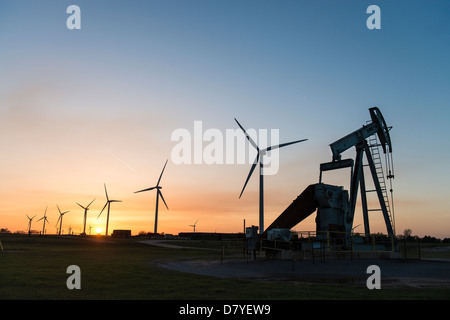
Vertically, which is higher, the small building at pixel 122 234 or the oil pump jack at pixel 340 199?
the oil pump jack at pixel 340 199

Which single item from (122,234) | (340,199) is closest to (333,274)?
(340,199)

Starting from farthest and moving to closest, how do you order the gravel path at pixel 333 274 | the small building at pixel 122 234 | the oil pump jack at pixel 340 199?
1. the small building at pixel 122 234
2. the oil pump jack at pixel 340 199
3. the gravel path at pixel 333 274

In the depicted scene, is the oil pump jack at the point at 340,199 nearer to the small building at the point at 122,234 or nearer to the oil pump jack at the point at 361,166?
the oil pump jack at the point at 361,166

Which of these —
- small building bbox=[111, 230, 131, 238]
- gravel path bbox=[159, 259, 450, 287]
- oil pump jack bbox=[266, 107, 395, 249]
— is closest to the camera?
gravel path bbox=[159, 259, 450, 287]

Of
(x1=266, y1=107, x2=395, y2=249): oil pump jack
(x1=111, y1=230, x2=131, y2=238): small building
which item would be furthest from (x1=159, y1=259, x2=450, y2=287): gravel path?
(x1=111, y1=230, x2=131, y2=238): small building

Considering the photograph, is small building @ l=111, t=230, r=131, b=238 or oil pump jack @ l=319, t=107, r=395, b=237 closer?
oil pump jack @ l=319, t=107, r=395, b=237

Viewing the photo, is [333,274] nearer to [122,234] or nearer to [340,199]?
[340,199]

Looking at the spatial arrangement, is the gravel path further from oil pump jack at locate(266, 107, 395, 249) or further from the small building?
the small building

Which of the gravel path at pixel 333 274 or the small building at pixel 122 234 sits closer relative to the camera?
the gravel path at pixel 333 274

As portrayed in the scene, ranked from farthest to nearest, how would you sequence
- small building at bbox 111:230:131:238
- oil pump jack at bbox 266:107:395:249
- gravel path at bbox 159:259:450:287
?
small building at bbox 111:230:131:238, oil pump jack at bbox 266:107:395:249, gravel path at bbox 159:259:450:287

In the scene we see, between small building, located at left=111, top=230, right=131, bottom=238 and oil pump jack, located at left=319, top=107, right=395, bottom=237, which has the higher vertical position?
oil pump jack, located at left=319, top=107, right=395, bottom=237

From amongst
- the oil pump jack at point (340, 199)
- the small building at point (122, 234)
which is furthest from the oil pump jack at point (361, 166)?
the small building at point (122, 234)
